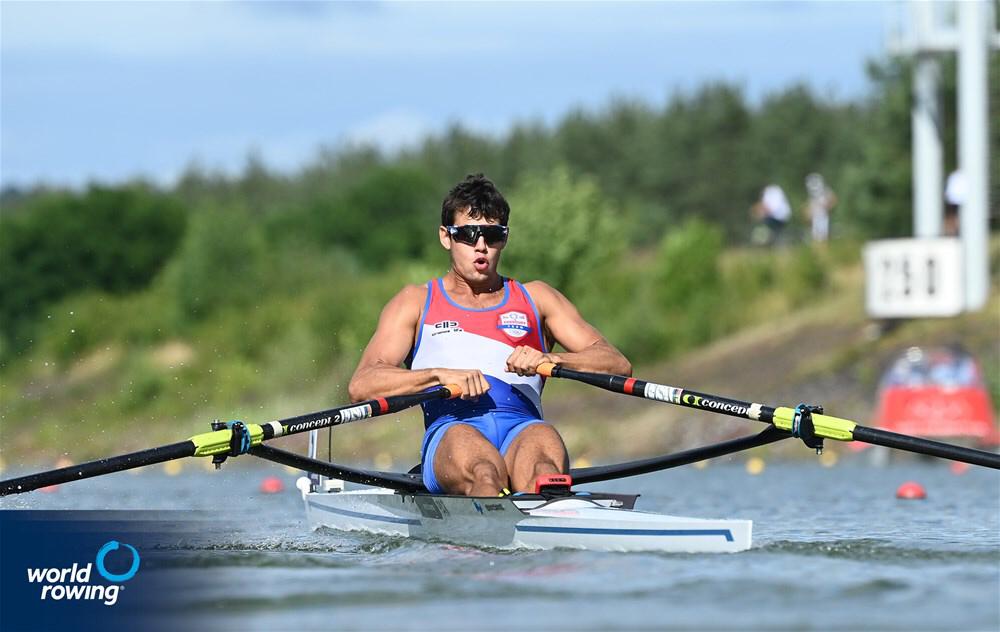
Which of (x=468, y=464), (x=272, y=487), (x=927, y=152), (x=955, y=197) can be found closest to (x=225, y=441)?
(x=468, y=464)

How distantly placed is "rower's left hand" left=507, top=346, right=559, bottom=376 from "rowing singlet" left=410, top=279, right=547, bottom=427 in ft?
0.64

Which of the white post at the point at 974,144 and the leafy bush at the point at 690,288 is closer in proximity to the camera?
the white post at the point at 974,144

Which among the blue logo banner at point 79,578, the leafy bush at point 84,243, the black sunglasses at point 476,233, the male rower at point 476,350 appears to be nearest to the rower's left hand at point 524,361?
the male rower at point 476,350

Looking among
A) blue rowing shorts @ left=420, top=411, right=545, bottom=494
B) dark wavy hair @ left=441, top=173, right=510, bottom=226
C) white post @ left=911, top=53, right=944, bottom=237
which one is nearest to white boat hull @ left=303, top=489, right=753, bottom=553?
blue rowing shorts @ left=420, top=411, right=545, bottom=494

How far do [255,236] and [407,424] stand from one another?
19781mm

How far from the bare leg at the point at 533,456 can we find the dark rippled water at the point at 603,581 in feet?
1.61

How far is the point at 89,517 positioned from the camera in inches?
286

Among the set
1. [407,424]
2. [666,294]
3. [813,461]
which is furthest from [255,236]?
[813,461]

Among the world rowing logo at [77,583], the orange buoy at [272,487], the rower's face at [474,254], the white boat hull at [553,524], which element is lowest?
the world rowing logo at [77,583]

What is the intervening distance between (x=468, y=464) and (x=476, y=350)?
75 centimetres

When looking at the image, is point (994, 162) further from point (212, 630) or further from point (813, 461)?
point (212, 630)

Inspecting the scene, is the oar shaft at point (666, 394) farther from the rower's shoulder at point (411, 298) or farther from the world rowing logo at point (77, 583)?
the world rowing logo at point (77, 583)

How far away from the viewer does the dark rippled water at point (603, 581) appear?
548cm

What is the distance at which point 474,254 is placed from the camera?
325 inches
